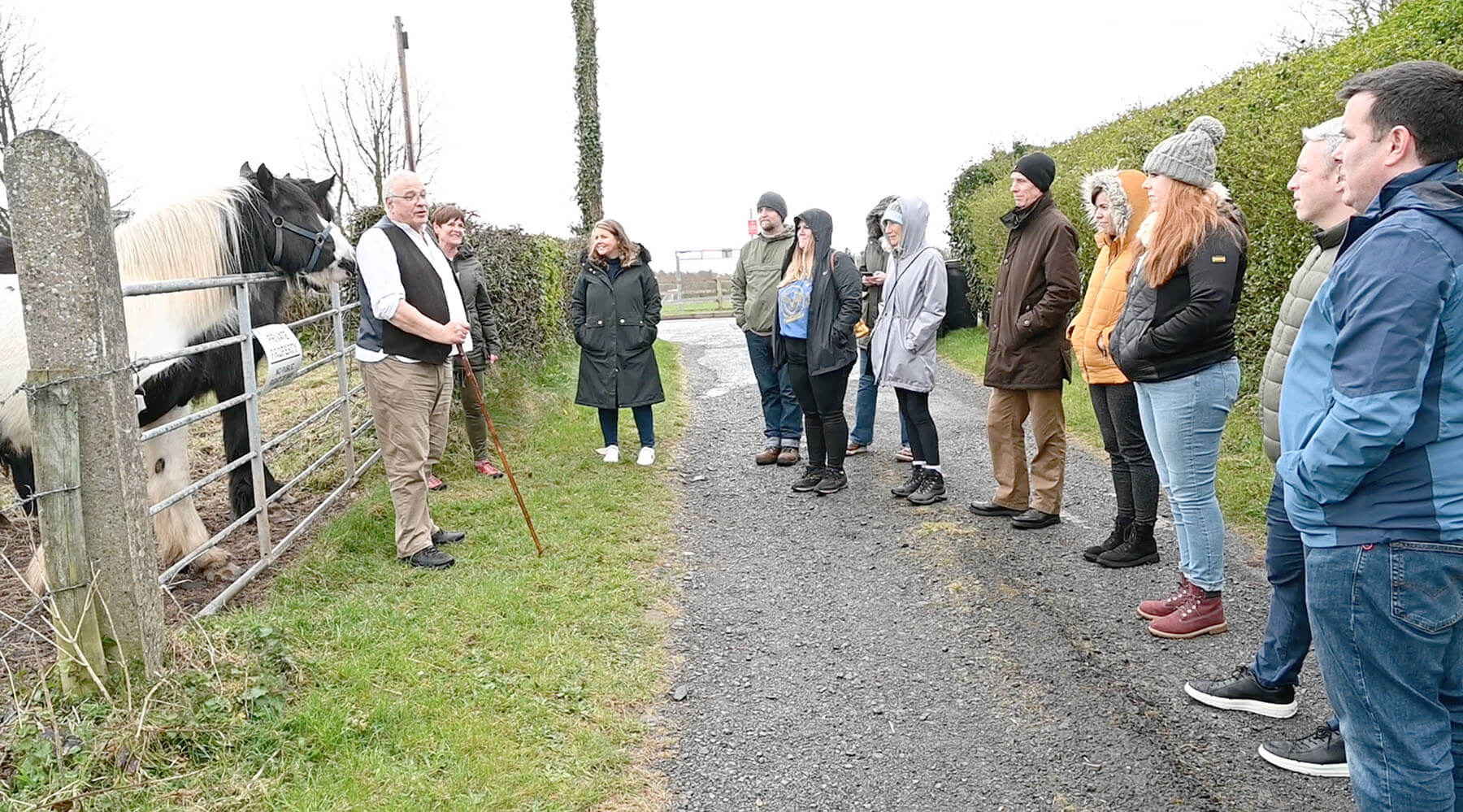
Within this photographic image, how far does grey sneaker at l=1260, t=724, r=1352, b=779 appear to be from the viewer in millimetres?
2998

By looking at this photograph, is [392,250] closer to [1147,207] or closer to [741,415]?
[1147,207]

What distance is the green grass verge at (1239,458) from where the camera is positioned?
5.56 metres

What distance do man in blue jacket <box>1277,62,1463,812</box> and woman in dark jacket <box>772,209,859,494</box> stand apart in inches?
169

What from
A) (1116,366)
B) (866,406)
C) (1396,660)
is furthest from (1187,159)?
(866,406)

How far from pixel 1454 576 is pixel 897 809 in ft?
5.30

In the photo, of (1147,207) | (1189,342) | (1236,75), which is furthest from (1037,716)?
(1236,75)

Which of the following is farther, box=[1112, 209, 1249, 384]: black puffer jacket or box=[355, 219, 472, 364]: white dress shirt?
box=[355, 219, 472, 364]: white dress shirt

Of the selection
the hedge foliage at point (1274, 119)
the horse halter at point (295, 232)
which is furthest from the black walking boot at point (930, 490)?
the horse halter at point (295, 232)

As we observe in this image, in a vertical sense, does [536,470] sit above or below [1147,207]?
below

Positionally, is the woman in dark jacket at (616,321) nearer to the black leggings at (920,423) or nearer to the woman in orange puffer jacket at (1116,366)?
the black leggings at (920,423)

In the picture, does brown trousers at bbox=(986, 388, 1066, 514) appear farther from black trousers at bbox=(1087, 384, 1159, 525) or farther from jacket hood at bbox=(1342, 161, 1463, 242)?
jacket hood at bbox=(1342, 161, 1463, 242)

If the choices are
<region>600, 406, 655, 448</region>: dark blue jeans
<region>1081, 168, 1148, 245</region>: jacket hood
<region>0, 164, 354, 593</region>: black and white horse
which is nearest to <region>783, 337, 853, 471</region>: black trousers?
<region>600, 406, 655, 448</region>: dark blue jeans

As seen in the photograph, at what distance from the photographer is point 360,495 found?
6684 mm

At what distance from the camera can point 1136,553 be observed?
15.9ft
